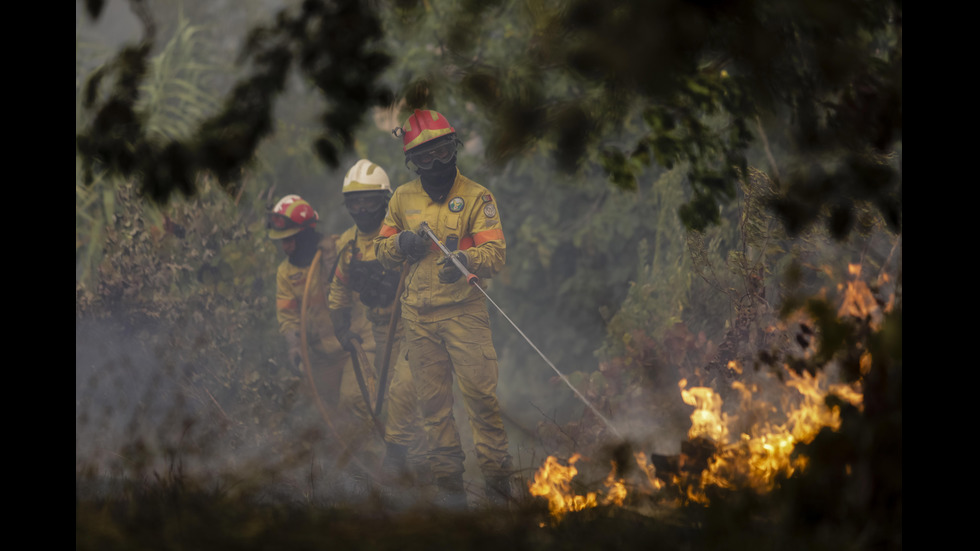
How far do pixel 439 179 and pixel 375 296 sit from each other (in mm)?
1645

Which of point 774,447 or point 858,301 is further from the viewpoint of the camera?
point 774,447

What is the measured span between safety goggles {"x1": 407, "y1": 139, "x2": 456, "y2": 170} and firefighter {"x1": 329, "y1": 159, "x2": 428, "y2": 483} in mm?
1341

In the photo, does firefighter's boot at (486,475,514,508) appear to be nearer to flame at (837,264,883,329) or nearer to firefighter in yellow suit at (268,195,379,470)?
firefighter in yellow suit at (268,195,379,470)

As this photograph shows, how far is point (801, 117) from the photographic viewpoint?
3.73m

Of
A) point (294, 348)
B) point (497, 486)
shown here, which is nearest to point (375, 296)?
point (294, 348)

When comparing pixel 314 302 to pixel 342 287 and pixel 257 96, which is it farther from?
pixel 257 96

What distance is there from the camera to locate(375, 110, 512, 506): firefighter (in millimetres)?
5977

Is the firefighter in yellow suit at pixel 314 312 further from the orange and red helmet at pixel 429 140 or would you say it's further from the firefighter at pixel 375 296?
the orange and red helmet at pixel 429 140

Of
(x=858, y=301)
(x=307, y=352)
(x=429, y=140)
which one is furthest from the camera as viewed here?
(x=307, y=352)

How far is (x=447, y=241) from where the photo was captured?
6082 mm

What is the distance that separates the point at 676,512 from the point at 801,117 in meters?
1.82

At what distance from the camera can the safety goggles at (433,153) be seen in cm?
597

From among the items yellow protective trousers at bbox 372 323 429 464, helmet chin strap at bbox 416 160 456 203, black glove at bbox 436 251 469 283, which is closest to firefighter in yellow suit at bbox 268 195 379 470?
yellow protective trousers at bbox 372 323 429 464

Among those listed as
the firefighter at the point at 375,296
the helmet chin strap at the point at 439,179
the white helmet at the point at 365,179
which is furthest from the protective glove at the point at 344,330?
the helmet chin strap at the point at 439,179
